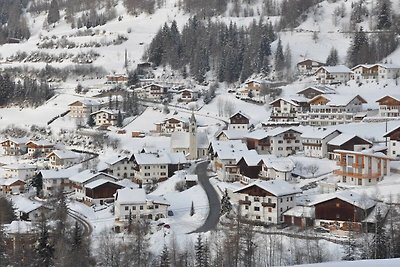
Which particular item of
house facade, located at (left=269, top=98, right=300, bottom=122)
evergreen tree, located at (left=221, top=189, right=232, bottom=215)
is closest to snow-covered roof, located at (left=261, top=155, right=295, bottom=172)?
evergreen tree, located at (left=221, top=189, right=232, bottom=215)

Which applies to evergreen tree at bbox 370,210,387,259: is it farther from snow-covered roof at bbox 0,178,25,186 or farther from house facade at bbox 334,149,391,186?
snow-covered roof at bbox 0,178,25,186

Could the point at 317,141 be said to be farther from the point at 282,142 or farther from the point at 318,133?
the point at 282,142

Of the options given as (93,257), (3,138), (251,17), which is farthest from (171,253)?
(251,17)

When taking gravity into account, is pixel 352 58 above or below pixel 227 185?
above

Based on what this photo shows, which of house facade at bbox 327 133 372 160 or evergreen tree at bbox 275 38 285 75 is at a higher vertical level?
evergreen tree at bbox 275 38 285 75

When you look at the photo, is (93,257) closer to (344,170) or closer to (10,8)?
(344,170)

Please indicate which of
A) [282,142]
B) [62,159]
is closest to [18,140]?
[62,159]

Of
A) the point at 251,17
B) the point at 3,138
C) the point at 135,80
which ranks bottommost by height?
the point at 3,138
